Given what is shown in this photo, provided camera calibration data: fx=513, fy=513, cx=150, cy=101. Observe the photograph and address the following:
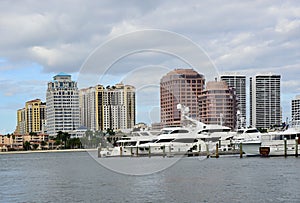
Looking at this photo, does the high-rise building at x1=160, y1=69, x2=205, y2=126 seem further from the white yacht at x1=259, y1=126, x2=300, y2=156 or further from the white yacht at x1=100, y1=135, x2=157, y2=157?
the white yacht at x1=100, y1=135, x2=157, y2=157

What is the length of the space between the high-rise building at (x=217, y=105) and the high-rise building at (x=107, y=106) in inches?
419

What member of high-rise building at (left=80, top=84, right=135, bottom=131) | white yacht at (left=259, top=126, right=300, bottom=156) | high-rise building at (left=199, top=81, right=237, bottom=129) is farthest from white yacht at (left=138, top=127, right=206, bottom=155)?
white yacht at (left=259, top=126, right=300, bottom=156)

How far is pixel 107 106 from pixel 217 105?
85.8 ft

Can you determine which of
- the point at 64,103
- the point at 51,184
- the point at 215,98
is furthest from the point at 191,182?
the point at 64,103

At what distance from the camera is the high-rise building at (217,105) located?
261 feet

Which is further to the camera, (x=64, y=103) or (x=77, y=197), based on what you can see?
(x=64, y=103)

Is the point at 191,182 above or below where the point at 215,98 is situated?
below

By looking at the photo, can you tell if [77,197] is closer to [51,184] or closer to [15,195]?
[15,195]

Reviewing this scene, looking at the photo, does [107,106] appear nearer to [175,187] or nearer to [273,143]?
[273,143]

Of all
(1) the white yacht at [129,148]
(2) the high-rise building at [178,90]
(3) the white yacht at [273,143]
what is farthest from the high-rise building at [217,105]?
(1) the white yacht at [129,148]

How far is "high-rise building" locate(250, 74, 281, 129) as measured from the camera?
163 metres

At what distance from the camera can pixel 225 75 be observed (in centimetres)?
17500

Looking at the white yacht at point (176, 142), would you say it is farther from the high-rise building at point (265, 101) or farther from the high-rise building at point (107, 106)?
the high-rise building at point (265, 101)

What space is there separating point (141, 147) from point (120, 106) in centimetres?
2174
